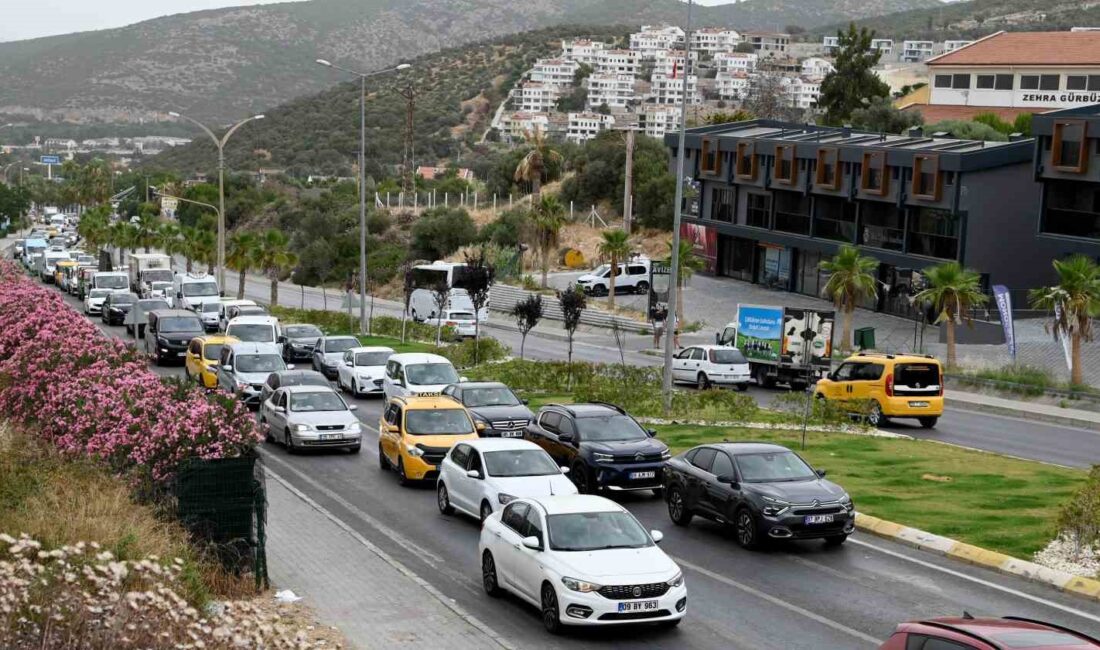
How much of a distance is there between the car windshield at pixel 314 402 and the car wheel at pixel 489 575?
1271 centimetres

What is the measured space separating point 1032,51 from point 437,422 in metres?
85.1

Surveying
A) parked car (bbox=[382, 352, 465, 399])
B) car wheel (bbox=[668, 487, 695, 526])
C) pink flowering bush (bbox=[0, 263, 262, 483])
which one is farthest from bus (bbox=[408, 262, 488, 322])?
car wheel (bbox=[668, 487, 695, 526])

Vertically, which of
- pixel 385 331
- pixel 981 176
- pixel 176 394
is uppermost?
pixel 981 176

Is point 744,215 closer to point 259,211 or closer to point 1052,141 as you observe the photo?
point 1052,141

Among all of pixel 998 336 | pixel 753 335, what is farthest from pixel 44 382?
pixel 998 336

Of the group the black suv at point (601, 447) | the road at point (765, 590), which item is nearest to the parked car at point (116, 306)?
the black suv at point (601, 447)

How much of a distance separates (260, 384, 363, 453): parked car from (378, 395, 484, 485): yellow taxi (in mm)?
2362

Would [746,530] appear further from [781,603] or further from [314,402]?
[314,402]

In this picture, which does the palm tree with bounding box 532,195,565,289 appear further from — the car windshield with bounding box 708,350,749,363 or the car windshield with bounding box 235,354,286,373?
the car windshield with bounding box 235,354,286,373

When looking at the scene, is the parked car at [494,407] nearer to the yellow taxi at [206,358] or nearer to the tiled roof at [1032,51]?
the yellow taxi at [206,358]

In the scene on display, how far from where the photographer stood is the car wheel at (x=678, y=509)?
66.2 ft

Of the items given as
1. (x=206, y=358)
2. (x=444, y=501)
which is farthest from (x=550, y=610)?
(x=206, y=358)

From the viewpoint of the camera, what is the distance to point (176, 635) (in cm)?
1094

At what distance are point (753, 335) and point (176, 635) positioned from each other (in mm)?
32747
